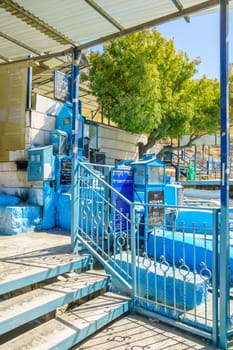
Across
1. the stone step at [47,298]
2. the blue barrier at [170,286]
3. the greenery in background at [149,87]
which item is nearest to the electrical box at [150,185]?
the blue barrier at [170,286]

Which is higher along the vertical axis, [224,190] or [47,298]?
[224,190]

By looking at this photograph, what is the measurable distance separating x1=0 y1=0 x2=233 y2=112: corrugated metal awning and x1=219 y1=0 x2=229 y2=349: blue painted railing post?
2.17 ft

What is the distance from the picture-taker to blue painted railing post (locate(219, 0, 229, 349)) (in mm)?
2564

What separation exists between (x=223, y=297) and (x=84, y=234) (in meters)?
1.97

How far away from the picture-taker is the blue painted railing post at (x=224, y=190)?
8.41 feet

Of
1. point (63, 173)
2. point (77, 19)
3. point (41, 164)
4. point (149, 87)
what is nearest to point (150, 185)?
point (63, 173)

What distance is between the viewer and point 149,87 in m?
8.05

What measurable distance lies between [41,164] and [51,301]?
340 cm

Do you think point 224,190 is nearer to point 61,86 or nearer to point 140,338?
point 140,338

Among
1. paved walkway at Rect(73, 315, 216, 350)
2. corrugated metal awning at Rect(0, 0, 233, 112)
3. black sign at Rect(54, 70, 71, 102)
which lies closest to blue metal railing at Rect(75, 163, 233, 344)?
paved walkway at Rect(73, 315, 216, 350)

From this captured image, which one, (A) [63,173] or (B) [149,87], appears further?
(B) [149,87]

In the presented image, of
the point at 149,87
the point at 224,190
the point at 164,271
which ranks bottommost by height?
the point at 164,271

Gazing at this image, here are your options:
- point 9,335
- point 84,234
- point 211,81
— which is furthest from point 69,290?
point 211,81

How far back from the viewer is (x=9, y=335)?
2.76 m
